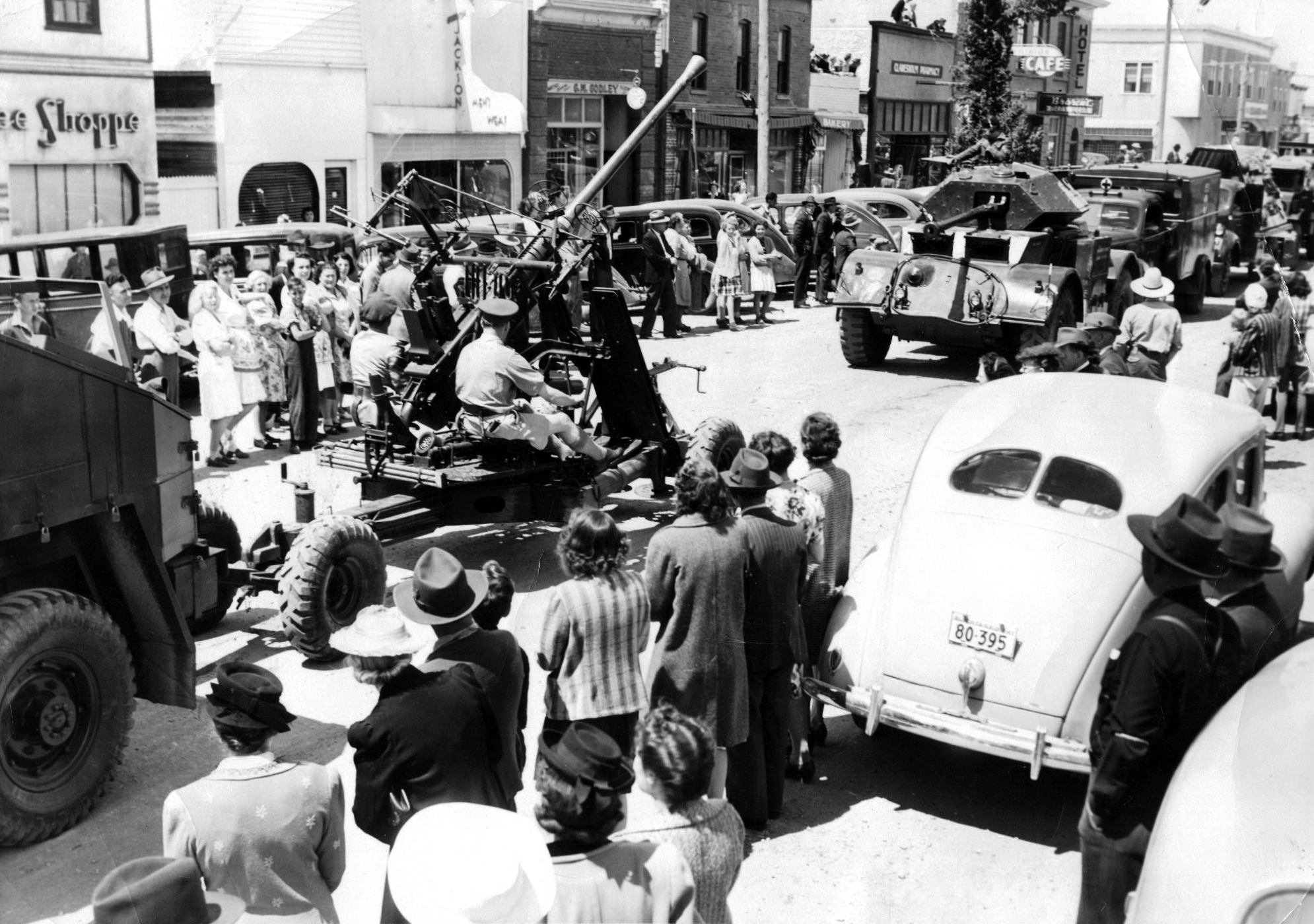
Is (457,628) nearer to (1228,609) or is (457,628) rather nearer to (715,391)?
(1228,609)

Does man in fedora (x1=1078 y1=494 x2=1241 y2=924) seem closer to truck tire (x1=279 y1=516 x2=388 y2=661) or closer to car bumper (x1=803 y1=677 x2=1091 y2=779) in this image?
car bumper (x1=803 y1=677 x2=1091 y2=779)

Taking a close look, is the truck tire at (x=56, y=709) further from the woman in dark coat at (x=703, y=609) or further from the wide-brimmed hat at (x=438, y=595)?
the woman in dark coat at (x=703, y=609)

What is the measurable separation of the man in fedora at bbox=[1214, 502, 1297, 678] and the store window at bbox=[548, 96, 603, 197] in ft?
68.9

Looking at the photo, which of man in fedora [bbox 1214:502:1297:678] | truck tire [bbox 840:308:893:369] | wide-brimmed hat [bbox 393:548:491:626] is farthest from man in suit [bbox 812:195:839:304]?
wide-brimmed hat [bbox 393:548:491:626]

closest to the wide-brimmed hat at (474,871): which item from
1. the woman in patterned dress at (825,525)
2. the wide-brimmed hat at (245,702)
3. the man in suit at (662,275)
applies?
the wide-brimmed hat at (245,702)

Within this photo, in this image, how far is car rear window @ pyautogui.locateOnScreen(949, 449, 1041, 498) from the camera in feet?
18.4

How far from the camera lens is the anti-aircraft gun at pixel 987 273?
11.3 m

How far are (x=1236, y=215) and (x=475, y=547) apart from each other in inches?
677

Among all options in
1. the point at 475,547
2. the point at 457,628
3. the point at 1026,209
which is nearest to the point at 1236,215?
the point at 1026,209

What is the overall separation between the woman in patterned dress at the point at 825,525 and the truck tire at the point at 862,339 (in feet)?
21.5

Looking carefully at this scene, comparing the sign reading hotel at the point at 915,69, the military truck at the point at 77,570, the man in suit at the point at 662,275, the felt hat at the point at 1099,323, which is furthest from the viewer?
the sign reading hotel at the point at 915,69

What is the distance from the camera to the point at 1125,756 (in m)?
4.08

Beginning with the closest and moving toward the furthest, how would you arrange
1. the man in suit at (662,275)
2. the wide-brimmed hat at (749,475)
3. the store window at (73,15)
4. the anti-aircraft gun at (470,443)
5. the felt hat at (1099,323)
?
the wide-brimmed hat at (749,475)
the store window at (73,15)
the anti-aircraft gun at (470,443)
the felt hat at (1099,323)
the man in suit at (662,275)

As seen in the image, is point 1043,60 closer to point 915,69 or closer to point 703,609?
point 703,609
